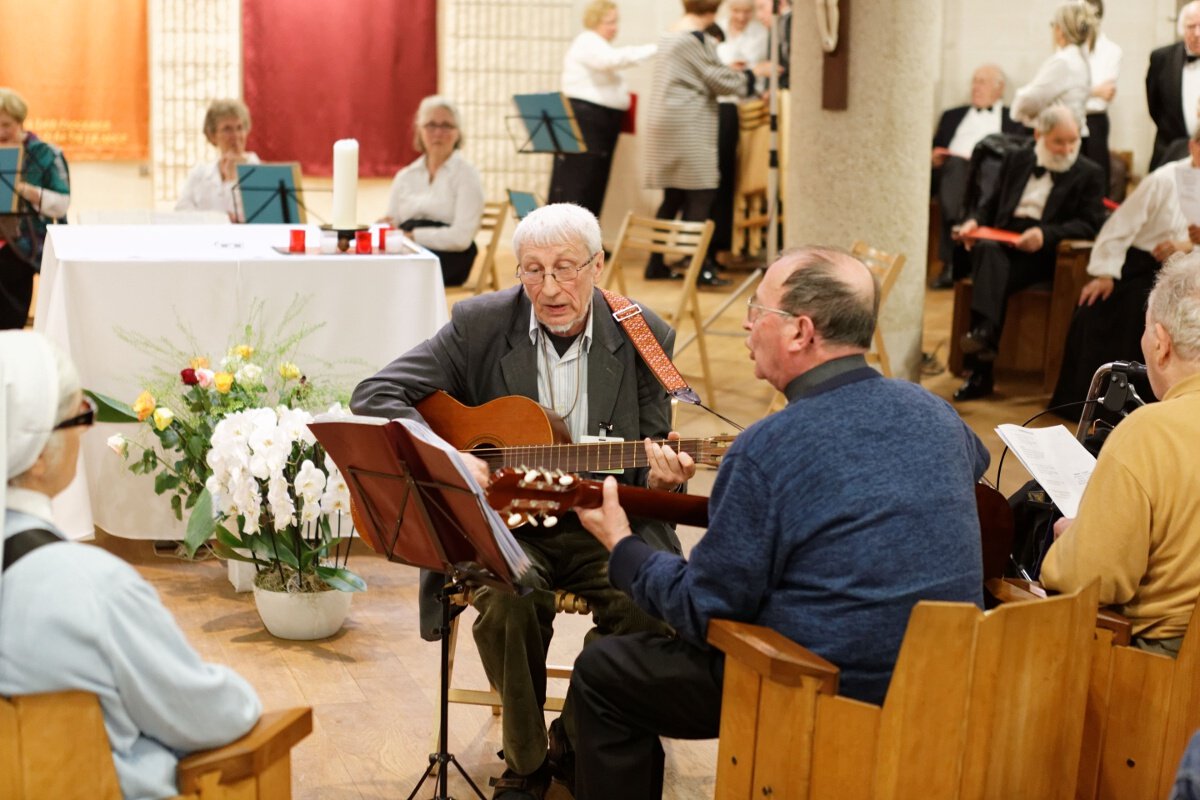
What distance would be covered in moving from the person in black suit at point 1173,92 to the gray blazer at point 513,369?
581cm

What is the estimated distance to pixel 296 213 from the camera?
22.4 ft

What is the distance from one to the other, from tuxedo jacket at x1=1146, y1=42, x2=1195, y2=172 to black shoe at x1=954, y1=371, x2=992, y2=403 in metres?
2.13

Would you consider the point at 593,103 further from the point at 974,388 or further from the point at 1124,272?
the point at 1124,272

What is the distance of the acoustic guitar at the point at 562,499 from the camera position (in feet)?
8.48

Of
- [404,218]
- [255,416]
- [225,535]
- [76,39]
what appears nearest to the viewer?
[255,416]

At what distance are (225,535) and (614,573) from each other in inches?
73.9

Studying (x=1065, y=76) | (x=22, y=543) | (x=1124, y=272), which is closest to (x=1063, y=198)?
(x=1124, y=272)

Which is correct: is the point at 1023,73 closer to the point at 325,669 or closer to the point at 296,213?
the point at 296,213

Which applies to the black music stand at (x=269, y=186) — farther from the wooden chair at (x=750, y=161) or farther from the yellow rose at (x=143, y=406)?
the wooden chair at (x=750, y=161)

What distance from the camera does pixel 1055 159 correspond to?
7.07m

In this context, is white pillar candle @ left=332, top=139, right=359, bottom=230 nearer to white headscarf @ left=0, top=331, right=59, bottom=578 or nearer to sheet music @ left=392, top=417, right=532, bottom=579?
sheet music @ left=392, top=417, right=532, bottom=579

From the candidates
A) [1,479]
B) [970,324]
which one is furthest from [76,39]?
[1,479]

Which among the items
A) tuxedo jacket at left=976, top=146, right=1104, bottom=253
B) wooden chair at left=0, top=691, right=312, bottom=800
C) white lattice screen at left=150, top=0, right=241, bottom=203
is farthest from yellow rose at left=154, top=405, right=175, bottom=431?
white lattice screen at left=150, top=0, right=241, bottom=203

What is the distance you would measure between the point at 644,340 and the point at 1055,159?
4284 mm
